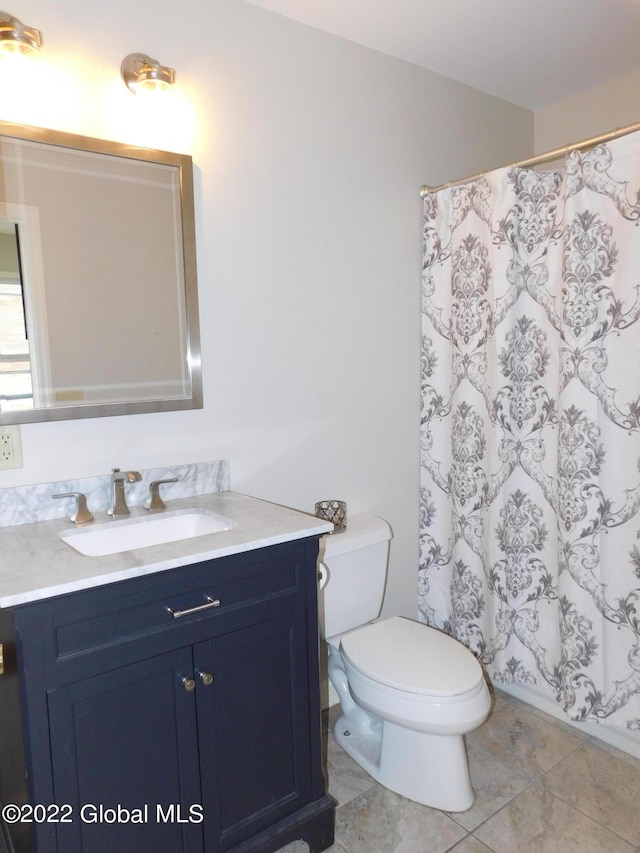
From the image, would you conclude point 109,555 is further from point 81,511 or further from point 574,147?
point 574,147

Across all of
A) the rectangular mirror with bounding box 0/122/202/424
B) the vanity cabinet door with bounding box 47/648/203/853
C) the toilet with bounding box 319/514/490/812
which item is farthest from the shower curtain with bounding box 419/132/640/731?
the vanity cabinet door with bounding box 47/648/203/853

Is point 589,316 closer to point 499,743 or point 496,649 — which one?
point 496,649

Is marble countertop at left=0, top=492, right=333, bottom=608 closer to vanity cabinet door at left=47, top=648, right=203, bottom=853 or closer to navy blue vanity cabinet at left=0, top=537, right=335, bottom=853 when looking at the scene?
navy blue vanity cabinet at left=0, top=537, right=335, bottom=853

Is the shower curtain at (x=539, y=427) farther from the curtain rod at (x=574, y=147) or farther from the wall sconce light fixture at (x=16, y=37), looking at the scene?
the wall sconce light fixture at (x=16, y=37)

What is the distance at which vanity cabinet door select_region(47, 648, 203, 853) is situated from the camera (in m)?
1.20

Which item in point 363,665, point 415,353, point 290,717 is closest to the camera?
point 290,717

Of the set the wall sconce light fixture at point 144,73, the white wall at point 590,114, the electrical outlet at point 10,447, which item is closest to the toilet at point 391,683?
the electrical outlet at point 10,447

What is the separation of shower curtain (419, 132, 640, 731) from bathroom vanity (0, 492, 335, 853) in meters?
0.92

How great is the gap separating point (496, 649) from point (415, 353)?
3.84 feet

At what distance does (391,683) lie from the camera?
172 cm

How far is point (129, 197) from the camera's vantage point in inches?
66.9

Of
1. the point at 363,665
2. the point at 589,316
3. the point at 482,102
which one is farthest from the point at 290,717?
the point at 482,102

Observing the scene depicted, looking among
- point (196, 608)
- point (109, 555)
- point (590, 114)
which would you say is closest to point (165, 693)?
point (196, 608)

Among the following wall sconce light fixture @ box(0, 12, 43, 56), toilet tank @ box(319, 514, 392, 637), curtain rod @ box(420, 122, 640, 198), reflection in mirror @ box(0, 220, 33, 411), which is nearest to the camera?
wall sconce light fixture @ box(0, 12, 43, 56)
